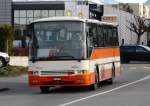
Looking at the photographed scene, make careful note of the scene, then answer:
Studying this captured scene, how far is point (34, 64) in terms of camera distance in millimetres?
22000

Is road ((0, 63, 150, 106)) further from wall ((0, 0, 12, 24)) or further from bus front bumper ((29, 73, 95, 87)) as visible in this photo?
wall ((0, 0, 12, 24))

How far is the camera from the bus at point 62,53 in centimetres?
2181

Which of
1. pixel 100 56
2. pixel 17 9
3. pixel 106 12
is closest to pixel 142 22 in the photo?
pixel 106 12

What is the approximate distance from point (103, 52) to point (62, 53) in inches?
125

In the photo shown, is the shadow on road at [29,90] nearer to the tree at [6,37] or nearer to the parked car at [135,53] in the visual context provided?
the tree at [6,37]

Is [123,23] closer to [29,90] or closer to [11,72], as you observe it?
[11,72]

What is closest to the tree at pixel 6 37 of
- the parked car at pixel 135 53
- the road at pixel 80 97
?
the parked car at pixel 135 53

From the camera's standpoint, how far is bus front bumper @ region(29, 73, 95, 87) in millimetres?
21781

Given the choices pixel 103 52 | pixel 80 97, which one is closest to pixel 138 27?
pixel 103 52

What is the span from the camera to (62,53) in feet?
72.0

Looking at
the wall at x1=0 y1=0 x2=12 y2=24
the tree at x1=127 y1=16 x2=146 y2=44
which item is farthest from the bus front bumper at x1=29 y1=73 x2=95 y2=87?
the tree at x1=127 y1=16 x2=146 y2=44

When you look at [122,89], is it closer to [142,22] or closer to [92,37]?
[92,37]

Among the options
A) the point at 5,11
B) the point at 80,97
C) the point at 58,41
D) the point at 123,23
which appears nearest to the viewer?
the point at 80,97

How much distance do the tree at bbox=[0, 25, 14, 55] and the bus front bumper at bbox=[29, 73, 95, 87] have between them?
22.6 metres
